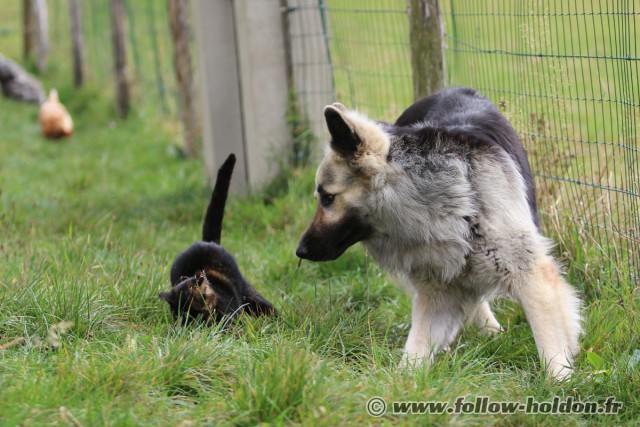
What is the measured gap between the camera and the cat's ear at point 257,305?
4460 mm

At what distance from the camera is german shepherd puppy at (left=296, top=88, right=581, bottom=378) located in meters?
3.86

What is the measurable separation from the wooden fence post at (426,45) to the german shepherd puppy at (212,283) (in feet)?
5.26

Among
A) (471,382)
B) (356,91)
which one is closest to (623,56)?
(471,382)

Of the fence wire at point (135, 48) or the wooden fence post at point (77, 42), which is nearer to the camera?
the fence wire at point (135, 48)

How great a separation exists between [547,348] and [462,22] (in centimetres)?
320

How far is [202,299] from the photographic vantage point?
4.41 m

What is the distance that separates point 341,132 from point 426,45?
79.2 inches

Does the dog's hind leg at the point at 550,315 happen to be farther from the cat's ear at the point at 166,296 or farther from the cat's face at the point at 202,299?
the cat's ear at the point at 166,296

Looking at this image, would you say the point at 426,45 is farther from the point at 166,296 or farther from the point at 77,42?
the point at 77,42


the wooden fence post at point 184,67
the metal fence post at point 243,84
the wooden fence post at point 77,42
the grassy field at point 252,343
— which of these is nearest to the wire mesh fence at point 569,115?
the grassy field at point 252,343

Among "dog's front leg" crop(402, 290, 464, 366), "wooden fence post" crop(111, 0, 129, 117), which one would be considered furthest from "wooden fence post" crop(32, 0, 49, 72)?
"dog's front leg" crop(402, 290, 464, 366)

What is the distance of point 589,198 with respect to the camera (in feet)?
16.6

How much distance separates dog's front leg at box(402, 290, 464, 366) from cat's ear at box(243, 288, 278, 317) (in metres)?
0.79

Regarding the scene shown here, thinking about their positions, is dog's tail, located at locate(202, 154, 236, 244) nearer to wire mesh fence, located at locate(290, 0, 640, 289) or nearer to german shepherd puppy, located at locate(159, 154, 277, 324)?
german shepherd puppy, located at locate(159, 154, 277, 324)
